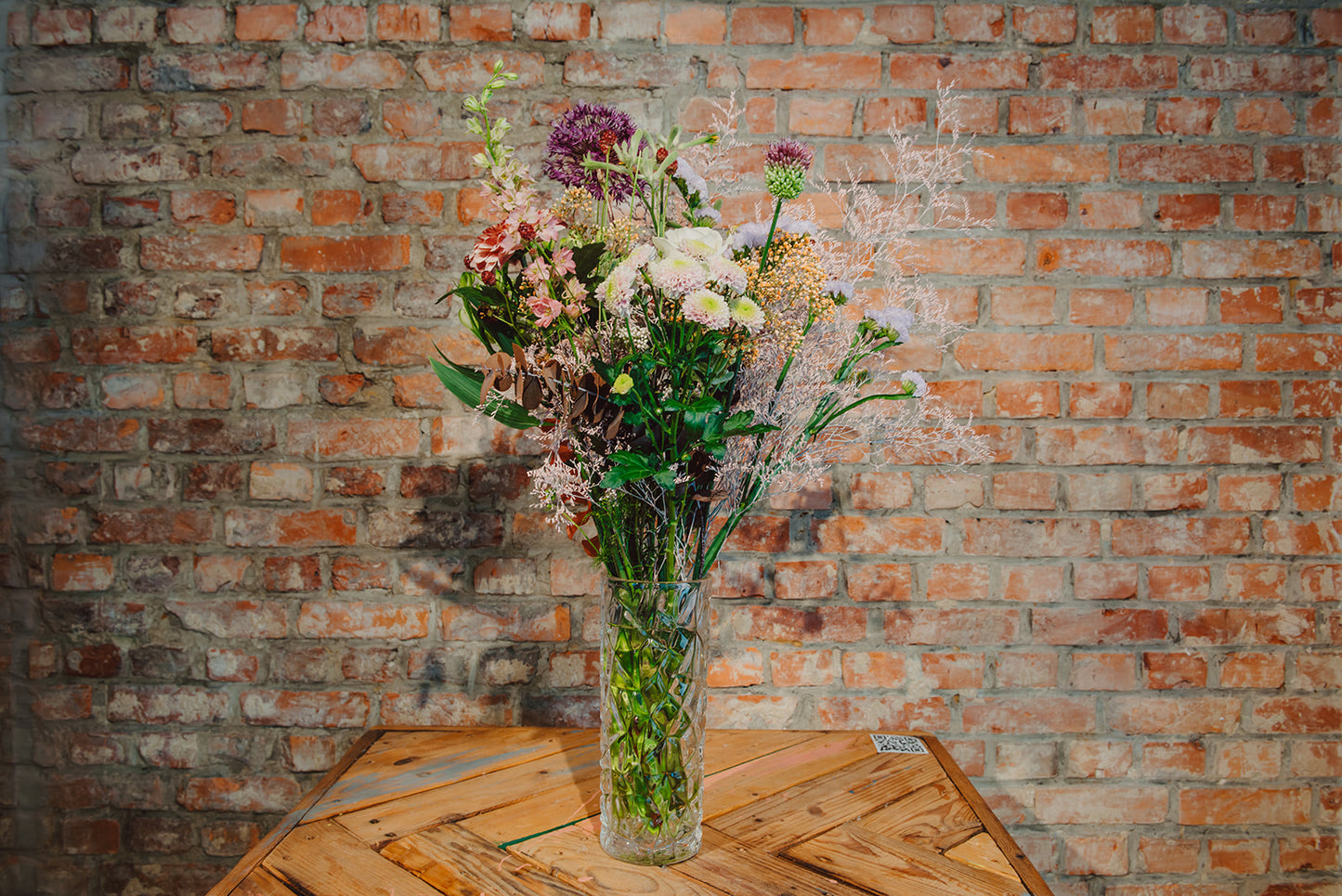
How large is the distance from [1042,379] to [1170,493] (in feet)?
0.94

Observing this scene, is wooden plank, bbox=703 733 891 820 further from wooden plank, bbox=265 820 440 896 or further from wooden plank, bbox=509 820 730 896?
wooden plank, bbox=265 820 440 896

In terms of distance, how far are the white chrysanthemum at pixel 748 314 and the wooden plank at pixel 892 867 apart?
58 centimetres

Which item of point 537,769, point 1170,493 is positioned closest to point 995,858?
point 537,769

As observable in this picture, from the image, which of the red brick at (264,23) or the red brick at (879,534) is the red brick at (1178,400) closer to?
the red brick at (879,534)

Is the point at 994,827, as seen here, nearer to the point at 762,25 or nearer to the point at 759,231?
the point at 759,231

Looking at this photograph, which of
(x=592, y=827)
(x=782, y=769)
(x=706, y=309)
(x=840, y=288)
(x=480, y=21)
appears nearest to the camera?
(x=706, y=309)

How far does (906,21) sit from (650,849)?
4.28 feet

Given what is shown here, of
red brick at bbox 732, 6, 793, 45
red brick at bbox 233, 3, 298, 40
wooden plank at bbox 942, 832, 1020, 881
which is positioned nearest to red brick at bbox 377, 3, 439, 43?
red brick at bbox 233, 3, 298, 40

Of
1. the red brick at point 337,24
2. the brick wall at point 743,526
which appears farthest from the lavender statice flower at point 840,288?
the red brick at point 337,24

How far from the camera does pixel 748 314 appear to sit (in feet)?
2.29

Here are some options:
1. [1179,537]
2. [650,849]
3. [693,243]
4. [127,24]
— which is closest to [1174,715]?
[1179,537]

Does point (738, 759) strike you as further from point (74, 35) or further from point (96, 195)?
point (74, 35)

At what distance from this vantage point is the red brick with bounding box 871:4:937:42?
4.23ft

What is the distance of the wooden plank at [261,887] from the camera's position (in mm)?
761
